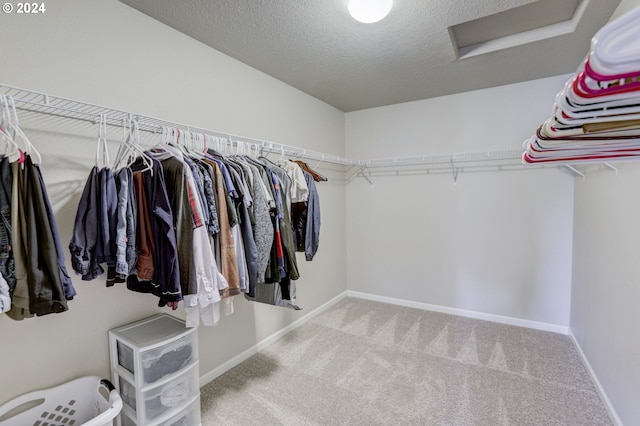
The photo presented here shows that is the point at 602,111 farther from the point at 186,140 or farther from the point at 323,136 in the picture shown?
the point at 323,136

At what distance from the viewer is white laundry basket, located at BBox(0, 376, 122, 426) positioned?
1.33 meters

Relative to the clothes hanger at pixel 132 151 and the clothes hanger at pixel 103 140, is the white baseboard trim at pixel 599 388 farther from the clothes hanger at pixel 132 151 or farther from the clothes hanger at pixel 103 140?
the clothes hanger at pixel 103 140

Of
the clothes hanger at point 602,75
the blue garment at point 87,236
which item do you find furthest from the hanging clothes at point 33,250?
the clothes hanger at point 602,75

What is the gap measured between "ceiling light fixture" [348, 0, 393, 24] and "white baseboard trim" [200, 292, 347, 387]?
251cm

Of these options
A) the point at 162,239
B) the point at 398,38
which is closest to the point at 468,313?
the point at 398,38

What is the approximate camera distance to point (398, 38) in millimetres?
2137

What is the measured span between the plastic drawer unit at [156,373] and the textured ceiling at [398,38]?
1.82m

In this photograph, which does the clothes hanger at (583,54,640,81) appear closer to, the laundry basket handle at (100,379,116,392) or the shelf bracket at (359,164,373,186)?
the laundry basket handle at (100,379,116,392)

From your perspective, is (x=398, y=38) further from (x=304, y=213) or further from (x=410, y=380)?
(x=410, y=380)

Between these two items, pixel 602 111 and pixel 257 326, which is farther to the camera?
pixel 257 326

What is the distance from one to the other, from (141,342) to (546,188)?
345 centimetres

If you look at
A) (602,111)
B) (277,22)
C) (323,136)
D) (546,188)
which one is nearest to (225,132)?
(277,22)

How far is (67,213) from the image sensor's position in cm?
152

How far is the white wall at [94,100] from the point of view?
140 centimetres
